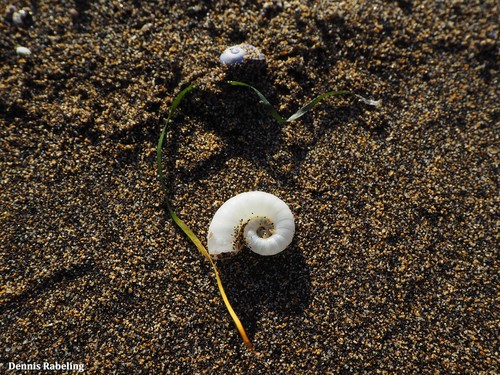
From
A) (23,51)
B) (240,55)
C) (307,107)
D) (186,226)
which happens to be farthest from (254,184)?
(23,51)

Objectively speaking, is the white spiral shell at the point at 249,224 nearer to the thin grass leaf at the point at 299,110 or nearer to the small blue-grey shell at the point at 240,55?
the thin grass leaf at the point at 299,110

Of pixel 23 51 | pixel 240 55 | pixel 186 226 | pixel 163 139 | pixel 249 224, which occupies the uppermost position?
pixel 240 55

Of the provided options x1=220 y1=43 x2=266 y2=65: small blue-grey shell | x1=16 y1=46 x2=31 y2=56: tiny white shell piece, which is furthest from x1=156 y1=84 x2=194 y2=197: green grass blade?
x1=16 y1=46 x2=31 y2=56: tiny white shell piece

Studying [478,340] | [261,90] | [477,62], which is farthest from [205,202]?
[477,62]

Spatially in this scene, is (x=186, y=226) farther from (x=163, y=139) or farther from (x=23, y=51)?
(x=23, y=51)

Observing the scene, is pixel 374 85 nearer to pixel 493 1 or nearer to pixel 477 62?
pixel 477 62

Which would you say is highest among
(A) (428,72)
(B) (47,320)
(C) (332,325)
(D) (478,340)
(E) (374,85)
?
(A) (428,72)

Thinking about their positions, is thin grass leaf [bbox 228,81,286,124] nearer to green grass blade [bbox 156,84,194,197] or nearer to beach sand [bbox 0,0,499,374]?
beach sand [bbox 0,0,499,374]
